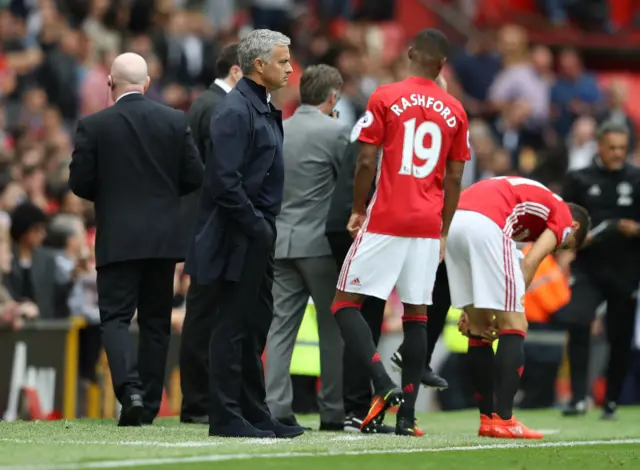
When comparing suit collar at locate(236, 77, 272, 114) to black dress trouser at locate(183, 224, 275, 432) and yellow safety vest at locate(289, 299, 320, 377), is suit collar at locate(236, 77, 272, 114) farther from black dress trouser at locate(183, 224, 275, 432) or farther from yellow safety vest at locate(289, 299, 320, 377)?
yellow safety vest at locate(289, 299, 320, 377)

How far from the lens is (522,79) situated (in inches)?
901

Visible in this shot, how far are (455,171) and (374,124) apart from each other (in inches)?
25.0

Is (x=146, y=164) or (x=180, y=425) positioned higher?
(x=146, y=164)

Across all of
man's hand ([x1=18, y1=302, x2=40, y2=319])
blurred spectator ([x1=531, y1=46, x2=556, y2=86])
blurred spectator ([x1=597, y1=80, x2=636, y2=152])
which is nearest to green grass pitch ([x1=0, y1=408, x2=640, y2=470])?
man's hand ([x1=18, y1=302, x2=40, y2=319])

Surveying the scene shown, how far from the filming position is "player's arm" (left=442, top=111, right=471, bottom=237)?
409 inches

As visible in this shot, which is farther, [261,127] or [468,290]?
[468,290]

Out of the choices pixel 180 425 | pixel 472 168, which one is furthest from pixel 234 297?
pixel 472 168

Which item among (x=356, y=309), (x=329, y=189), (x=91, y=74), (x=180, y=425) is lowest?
(x=180, y=425)

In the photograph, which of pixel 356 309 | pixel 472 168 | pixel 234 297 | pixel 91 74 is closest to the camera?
pixel 234 297

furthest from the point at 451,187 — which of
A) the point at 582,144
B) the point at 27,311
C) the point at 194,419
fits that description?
the point at 582,144

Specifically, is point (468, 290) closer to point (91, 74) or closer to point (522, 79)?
point (91, 74)

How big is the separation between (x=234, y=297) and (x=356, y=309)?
1.18 metres

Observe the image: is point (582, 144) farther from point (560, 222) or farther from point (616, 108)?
point (560, 222)

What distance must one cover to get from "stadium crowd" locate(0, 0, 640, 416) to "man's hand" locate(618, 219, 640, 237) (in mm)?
2682
